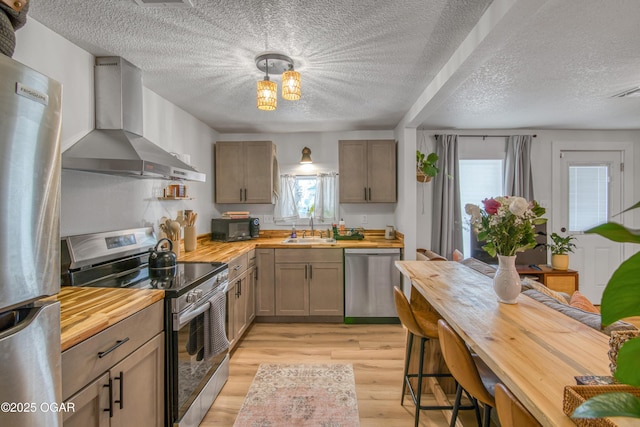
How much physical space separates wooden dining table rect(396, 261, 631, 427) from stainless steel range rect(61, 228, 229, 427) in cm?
139

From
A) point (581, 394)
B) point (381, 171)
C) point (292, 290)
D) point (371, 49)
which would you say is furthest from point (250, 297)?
point (581, 394)

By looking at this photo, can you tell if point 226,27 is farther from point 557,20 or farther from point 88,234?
point 557,20

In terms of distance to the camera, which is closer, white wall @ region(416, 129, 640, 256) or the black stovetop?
the black stovetop

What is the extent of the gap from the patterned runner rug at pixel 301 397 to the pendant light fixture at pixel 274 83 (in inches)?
81.8

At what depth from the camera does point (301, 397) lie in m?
2.33

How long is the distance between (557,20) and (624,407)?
2.14 metres

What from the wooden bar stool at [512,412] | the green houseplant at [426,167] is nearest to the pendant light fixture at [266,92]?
the wooden bar stool at [512,412]

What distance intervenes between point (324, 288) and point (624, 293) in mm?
3394

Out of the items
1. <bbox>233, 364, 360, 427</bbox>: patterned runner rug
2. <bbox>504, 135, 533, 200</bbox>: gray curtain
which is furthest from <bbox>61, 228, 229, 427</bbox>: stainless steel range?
<bbox>504, 135, 533, 200</bbox>: gray curtain

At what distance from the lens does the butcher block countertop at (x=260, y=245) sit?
2885 mm

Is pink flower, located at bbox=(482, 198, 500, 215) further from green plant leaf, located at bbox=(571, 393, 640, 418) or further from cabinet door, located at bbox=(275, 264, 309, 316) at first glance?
cabinet door, located at bbox=(275, 264, 309, 316)

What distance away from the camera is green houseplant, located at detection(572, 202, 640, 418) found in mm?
426

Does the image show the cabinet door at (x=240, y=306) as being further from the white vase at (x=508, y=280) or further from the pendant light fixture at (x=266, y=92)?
the white vase at (x=508, y=280)

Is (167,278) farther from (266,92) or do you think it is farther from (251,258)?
(251,258)
